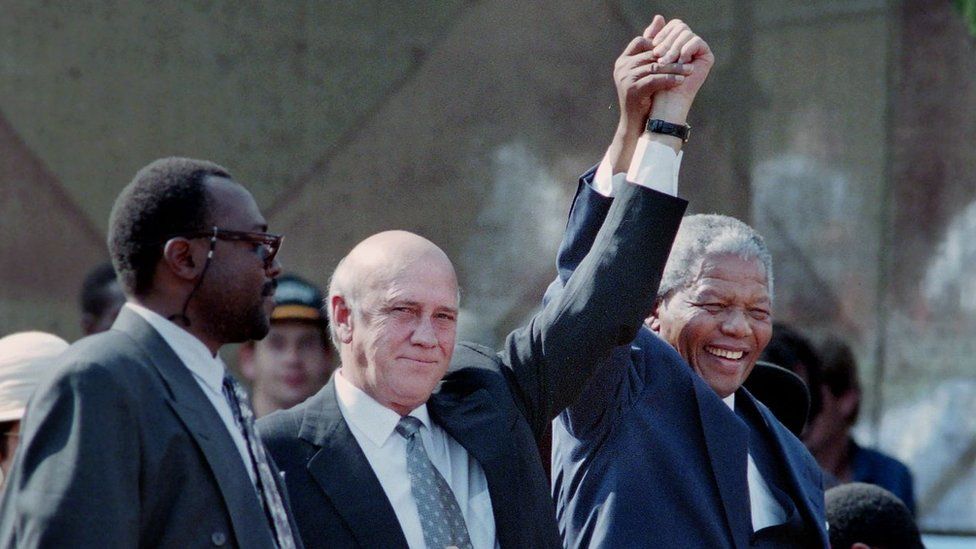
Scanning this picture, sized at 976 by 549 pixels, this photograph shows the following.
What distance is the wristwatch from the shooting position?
2.95 m

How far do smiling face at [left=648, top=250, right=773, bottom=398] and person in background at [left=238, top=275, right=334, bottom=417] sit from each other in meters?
1.71

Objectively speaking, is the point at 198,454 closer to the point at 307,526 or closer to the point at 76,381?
the point at 76,381

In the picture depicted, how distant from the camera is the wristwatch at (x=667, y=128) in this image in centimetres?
295

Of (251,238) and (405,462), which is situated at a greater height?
(251,238)

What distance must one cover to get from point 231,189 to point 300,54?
8.64 ft

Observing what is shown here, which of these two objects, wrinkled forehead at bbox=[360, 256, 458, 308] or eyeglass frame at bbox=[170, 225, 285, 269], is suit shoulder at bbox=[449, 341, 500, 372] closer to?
wrinkled forehead at bbox=[360, 256, 458, 308]

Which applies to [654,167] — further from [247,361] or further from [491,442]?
[247,361]

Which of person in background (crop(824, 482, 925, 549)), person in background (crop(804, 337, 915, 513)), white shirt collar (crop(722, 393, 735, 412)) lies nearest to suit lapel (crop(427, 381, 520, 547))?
white shirt collar (crop(722, 393, 735, 412))

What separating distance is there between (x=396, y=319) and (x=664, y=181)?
0.57 metres

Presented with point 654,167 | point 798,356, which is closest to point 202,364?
point 654,167

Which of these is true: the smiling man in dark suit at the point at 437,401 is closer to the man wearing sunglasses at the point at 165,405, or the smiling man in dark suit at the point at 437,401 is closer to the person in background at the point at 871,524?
the man wearing sunglasses at the point at 165,405

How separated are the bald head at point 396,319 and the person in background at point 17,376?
63 centimetres

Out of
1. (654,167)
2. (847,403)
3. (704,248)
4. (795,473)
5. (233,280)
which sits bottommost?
(795,473)

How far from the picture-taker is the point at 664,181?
2.91 meters
